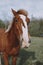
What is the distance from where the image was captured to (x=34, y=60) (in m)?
2.60

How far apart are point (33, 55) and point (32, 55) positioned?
1 cm

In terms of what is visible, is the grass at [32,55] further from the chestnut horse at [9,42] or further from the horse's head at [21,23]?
the horse's head at [21,23]

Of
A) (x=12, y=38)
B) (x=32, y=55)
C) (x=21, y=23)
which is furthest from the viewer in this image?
(x=32, y=55)

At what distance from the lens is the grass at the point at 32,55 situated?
257cm

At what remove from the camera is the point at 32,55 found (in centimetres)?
260

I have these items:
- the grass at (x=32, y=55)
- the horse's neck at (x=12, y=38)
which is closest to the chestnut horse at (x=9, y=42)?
the horse's neck at (x=12, y=38)

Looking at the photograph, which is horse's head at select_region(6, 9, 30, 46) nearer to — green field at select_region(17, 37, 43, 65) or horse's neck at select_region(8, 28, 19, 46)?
horse's neck at select_region(8, 28, 19, 46)

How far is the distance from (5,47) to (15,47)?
10cm

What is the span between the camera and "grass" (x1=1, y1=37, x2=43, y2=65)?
2566 millimetres

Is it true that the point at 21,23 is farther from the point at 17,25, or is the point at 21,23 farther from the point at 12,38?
the point at 12,38

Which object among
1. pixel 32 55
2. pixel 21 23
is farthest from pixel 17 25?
pixel 32 55

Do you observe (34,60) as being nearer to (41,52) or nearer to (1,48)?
(41,52)

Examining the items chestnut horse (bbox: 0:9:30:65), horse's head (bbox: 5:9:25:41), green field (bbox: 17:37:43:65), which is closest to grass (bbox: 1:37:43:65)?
green field (bbox: 17:37:43:65)

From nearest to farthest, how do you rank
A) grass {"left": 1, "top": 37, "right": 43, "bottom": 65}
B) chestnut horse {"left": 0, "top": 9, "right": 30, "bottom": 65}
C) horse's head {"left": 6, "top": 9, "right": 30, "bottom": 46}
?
1. horse's head {"left": 6, "top": 9, "right": 30, "bottom": 46}
2. chestnut horse {"left": 0, "top": 9, "right": 30, "bottom": 65}
3. grass {"left": 1, "top": 37, "right": 43, "bottom": 65}
